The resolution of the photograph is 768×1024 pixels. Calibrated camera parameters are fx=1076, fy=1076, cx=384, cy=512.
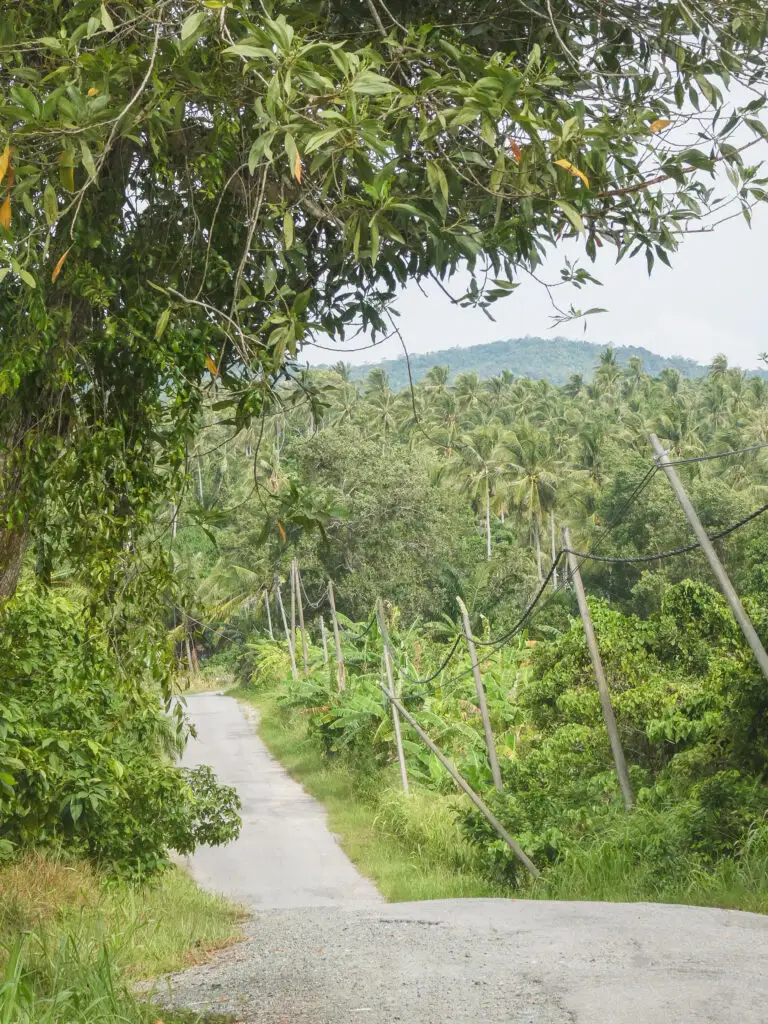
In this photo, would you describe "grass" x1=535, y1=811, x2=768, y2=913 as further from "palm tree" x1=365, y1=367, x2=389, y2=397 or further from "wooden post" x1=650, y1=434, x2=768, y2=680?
"palm tree" x1=365, y1=367, x2=389, y2=397

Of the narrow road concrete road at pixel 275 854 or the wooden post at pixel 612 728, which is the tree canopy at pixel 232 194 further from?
the narrow road concrete road at pixel 275 854

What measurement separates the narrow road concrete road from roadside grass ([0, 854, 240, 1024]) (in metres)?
2.34

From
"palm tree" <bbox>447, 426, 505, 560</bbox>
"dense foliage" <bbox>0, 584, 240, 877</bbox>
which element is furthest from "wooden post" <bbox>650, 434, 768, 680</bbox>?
"palm tree" <bbox>447, 426, 505, 560</bbox>

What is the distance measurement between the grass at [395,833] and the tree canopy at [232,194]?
8566 millimetres

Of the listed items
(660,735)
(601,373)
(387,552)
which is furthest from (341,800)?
(601,373)

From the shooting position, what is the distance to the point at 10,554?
3553mm

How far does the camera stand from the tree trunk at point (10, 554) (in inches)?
139

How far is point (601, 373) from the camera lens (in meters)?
75.1

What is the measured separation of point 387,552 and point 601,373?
155 feet

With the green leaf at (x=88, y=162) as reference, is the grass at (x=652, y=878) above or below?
below

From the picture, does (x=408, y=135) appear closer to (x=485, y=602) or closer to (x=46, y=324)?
(x=46, y=324)

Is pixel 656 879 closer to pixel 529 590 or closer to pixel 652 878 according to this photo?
pixel 652 878

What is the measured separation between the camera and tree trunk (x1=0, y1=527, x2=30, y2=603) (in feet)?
11.6

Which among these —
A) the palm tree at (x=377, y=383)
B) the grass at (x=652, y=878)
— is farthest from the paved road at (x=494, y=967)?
the palm tree at (x=377, y=383)
